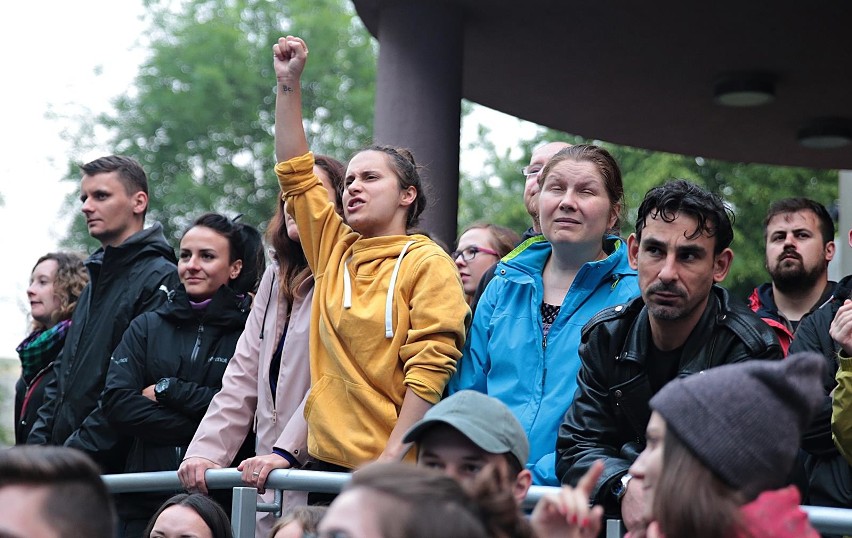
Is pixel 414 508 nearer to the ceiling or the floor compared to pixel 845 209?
nearer to the floor

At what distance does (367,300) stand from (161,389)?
4.75 ft

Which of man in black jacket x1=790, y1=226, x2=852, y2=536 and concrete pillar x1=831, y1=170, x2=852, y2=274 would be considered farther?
concrete pillar x1=831, y1=170, x2=852, y2=274

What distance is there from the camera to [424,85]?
28.3ft

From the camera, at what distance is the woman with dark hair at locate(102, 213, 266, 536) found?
5988mm

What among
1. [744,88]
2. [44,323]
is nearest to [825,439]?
[44,323]

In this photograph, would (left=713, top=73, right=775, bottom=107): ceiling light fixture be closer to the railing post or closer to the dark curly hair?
the dark curly hair

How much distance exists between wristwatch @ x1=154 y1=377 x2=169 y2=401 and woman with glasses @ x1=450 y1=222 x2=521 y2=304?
1.86 meters

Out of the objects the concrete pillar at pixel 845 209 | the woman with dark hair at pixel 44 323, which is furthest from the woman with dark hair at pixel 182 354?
the concrete pillar at pixel 845 209

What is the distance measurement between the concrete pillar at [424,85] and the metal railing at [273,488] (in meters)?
3.76

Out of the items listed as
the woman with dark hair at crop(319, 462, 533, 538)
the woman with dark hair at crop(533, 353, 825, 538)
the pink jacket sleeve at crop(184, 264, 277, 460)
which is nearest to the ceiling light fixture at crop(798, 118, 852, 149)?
the pink jacket sleeve at crop(184, 264, 277, 460)

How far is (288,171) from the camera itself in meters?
5.42

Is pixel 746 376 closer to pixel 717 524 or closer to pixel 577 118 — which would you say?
pixel 717 524

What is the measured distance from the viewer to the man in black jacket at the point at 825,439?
4.47 m

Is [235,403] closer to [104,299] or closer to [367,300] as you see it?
[367,300]
